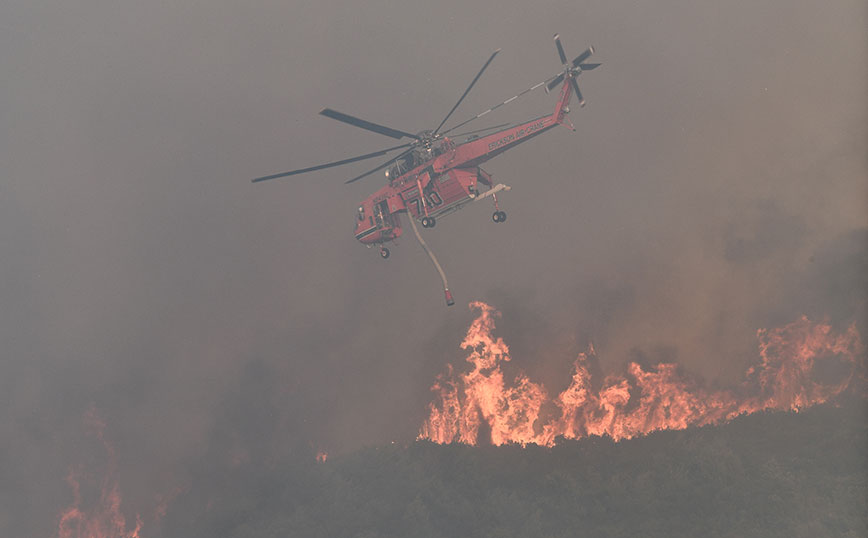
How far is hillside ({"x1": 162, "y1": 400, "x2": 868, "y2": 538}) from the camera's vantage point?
123 feet

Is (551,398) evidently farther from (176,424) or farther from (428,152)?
(176,424)

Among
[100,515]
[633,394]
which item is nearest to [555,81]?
[633,394]

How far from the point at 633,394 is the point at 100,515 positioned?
64708 mm

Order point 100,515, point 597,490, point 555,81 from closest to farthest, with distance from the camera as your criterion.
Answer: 1. point 555,81
2. point 597,490
3. point 100,515

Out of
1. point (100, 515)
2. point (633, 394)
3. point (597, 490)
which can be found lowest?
point (597, 490)

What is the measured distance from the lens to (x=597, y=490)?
44.2 meters

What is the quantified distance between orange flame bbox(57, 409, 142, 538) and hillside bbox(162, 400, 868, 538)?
778cm

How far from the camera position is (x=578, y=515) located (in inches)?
1674

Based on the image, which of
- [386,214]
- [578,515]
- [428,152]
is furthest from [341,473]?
[428,152]

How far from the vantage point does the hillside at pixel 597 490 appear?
3734cm

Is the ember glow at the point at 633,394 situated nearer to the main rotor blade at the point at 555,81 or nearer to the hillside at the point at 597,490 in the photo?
the hillside at the point at 597,490

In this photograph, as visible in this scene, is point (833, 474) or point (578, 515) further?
point (578, 515)

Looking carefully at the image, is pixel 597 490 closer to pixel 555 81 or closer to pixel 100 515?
pixel 555 81

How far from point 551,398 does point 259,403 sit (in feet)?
129
